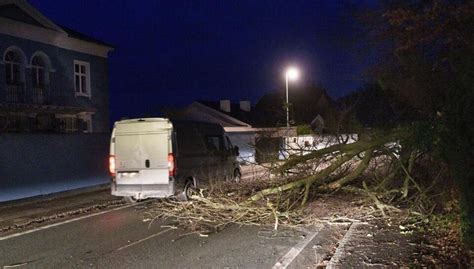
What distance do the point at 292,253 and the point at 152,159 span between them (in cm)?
533

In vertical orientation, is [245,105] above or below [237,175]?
above

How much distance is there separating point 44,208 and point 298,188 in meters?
6.37

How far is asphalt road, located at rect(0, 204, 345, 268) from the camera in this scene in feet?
24.0

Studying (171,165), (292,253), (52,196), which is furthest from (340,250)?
(52,196)

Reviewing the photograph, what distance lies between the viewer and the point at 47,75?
25344 millimetres

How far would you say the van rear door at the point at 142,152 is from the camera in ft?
39.5

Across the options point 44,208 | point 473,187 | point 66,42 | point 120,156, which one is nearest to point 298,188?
point 120,156

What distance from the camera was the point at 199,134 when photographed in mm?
13672

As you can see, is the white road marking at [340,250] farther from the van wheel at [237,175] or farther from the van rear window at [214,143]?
the van wheel at [237,175]

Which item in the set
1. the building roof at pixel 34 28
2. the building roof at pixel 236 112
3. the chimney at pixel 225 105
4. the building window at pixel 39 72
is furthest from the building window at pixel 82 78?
the chimney at pixel 225 105

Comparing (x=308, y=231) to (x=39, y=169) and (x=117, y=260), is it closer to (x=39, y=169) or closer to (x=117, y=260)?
(x=117, y=260)

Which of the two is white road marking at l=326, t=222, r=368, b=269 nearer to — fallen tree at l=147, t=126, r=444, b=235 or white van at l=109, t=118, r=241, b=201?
fallen tree at l=147, t=126, r=444, b=235

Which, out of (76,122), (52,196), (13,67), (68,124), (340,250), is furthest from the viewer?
(76,122)

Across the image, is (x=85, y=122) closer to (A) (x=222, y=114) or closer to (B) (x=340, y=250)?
(B) (x=340, y=250)
